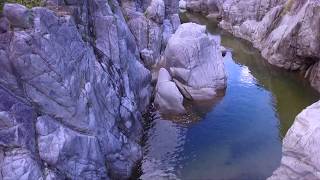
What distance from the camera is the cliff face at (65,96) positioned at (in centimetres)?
1994

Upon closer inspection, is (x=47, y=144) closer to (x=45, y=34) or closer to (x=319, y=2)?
(x=45, y=34)

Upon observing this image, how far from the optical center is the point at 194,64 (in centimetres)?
3938

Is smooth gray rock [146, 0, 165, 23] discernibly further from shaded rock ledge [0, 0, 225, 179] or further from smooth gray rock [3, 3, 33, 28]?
smooth gray rock [3, 3, 33, 28]

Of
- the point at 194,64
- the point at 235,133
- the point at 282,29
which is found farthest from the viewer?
the point at 282,29

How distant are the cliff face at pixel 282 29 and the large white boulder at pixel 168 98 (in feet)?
49.0

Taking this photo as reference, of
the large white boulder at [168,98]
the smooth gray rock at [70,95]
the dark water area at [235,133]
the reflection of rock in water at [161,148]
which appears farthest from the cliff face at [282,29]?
the smooth gray rock at [70,95]

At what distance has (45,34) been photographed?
70.3 ft

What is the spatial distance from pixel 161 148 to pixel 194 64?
40.5ft

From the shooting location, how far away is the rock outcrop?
20.7 meters

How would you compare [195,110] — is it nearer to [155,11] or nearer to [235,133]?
[235,133]

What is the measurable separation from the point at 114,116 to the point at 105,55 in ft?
15.5

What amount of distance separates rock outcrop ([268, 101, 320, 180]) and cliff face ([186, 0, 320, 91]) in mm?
20440

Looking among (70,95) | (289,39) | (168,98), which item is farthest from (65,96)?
(289,39)

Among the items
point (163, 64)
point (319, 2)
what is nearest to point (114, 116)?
point (163, 64)
